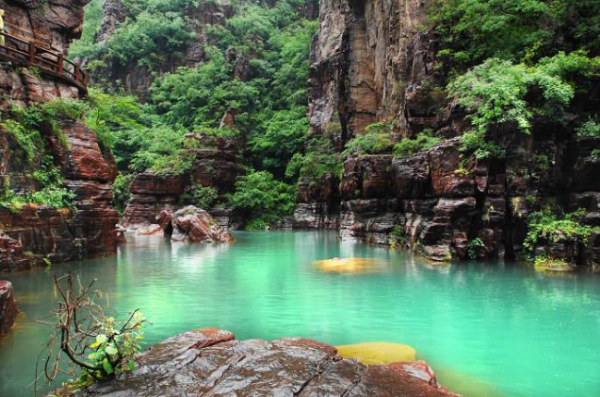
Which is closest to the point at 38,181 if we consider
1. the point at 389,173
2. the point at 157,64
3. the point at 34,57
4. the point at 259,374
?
the point at 34,57

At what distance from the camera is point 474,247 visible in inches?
537

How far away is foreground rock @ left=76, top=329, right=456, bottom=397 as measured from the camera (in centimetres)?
363

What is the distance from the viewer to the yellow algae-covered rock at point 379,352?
5.16 meters

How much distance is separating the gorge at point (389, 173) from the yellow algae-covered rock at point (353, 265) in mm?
568

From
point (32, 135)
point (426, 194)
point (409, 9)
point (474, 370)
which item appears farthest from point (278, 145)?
point (474, 370)

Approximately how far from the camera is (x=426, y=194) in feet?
53.5

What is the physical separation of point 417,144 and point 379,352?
13.7 m

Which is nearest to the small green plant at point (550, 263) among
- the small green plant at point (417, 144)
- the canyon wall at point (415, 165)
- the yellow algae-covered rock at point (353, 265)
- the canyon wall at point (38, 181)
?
the canyon wall at point (415, 165)

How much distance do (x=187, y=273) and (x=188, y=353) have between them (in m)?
7.81

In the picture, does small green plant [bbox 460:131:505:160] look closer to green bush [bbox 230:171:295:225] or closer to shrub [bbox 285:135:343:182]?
shrub [bbox 285:135:343:182]

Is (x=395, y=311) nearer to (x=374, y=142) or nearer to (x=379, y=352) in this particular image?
(x=379, y=352)

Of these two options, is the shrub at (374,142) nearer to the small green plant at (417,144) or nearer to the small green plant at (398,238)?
the small green plant at (417,144)

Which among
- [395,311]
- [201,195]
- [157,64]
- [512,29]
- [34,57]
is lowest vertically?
[395,311]

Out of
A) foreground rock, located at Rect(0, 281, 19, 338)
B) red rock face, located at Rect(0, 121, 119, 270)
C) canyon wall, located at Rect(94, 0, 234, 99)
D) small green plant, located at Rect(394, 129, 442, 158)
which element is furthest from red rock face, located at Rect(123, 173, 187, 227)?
foreground rock, located at Rect(0, 281, 19, 338)
